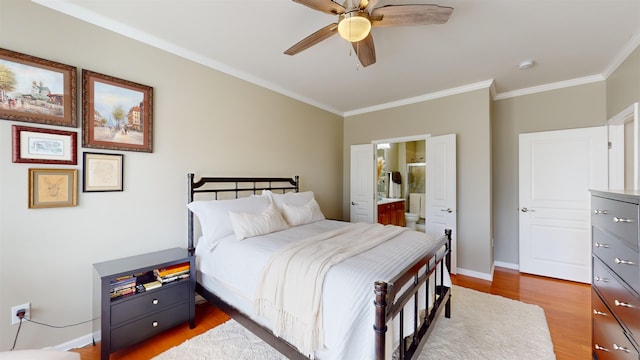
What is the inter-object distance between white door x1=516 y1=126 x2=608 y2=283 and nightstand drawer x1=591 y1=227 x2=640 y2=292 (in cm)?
213

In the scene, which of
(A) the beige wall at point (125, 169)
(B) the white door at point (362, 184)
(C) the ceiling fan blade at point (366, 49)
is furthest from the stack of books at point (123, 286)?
(B) the white door at point (362, 184)

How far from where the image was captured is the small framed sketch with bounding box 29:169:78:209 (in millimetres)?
1839

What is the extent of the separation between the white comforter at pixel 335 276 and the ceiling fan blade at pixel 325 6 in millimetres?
1675

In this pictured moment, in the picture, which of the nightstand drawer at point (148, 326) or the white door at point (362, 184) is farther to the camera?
the white door at point (362, 184)

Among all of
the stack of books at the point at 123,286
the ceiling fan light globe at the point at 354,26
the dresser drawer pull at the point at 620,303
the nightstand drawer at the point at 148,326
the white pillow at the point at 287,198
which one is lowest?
the nightstand drawer at the point at 148,326

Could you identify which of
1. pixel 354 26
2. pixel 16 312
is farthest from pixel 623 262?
pixel 16 312

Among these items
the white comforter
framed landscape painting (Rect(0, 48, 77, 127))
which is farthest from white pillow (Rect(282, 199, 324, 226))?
framed landscape painting (Rect(0, 48, 77, 127))

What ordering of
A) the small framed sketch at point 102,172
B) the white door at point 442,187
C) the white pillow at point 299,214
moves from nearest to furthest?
1. the small framed sketch at point 102,172
2. the white pillow at point 299,214
3. the white door at point 442,187

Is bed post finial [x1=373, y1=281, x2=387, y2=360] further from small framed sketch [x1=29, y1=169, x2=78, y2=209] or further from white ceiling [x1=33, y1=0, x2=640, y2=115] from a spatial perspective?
small framed sketch [x1=29, y1=169, x2=78, y2=209]

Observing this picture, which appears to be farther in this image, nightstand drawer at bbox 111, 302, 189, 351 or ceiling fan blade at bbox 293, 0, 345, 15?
nightstand drawer at bbox 111, 302, 189, 351

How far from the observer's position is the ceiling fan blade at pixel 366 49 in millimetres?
1945

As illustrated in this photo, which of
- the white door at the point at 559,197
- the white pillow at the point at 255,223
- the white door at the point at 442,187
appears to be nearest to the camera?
the white pillow at the point at 255,223

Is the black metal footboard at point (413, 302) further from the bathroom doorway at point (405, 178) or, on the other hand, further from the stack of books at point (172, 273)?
the bathroom doorway at point (405, 178)

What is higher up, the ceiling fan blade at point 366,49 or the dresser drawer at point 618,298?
the ceiling fan blade at point 366,49
